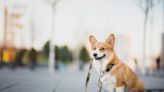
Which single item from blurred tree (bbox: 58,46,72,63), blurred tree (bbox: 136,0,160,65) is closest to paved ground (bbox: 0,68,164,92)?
blurred tree (bbox: 58,46,72,63)

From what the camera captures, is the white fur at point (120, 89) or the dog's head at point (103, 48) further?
the white fur at point (120, 89)

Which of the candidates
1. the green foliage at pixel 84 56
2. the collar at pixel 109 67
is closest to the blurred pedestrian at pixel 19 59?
the green foliage at pixel 84 56

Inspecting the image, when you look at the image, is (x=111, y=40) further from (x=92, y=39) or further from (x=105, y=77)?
(x=105, y=77)

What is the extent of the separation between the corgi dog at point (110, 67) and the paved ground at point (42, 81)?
0.12 m

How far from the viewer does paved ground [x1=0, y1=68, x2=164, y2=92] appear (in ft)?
10.3

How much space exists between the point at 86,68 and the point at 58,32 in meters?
0.39

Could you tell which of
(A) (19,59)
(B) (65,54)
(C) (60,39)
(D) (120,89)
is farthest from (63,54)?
(D) (120,89)

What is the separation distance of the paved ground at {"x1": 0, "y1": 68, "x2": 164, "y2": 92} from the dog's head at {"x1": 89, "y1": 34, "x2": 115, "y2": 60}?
0.71ft

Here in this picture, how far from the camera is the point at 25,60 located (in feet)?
10.4

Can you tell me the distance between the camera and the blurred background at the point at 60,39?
Result: 3.16m

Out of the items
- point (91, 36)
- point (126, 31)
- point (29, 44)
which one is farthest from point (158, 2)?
point (29, 44)

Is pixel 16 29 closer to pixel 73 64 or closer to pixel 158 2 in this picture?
pixel 73 64

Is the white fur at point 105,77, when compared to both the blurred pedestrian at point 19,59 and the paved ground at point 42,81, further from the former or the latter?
the blurred pedestrian at point 19,59

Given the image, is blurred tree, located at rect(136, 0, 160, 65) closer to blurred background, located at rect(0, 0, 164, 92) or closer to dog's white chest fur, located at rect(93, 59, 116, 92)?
blurred background, located at rect(0, 0, 164, 92)
